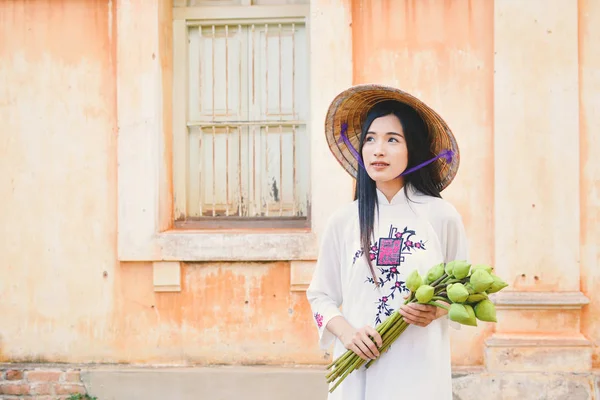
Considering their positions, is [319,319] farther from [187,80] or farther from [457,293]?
[187,80]

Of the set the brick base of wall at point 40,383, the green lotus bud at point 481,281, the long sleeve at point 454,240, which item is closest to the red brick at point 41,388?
the brick base of wall at point 40,383

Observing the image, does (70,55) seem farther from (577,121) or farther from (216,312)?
(577,121)

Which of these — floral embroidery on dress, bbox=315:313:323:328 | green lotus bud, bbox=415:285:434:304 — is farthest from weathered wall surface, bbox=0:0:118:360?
green lotus bud, bbox=415:285:434:304

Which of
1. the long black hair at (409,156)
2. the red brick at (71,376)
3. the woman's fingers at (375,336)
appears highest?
the long black hair at (409,156)

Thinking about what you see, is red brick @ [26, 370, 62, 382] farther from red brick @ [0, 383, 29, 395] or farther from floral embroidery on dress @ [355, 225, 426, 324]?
floral embroidery on dress @ [355, 225, 426, 324]

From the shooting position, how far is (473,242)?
4836mm

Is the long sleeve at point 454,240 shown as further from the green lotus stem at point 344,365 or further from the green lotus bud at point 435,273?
the green lotus stem at point 344,365

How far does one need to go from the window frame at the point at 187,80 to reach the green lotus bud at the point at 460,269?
3.05m

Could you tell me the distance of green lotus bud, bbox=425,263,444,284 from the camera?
223 centimetres

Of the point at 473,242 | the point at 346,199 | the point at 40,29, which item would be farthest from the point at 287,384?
the point at 40,29

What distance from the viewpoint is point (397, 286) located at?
2.41 m

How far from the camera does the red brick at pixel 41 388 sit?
16.1 feet

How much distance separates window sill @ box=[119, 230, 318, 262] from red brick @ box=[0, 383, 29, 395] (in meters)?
1.25

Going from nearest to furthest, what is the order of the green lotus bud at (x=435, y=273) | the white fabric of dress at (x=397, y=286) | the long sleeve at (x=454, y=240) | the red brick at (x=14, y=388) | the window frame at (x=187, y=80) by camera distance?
the green lotus bud at (x=435, y=273)
the white fabric of dress at (x=397, y=286)
the long sleeve at (x=454, y=240)
the red brick at (x=14, y=388)
the window frame at (x=187, y=80)
